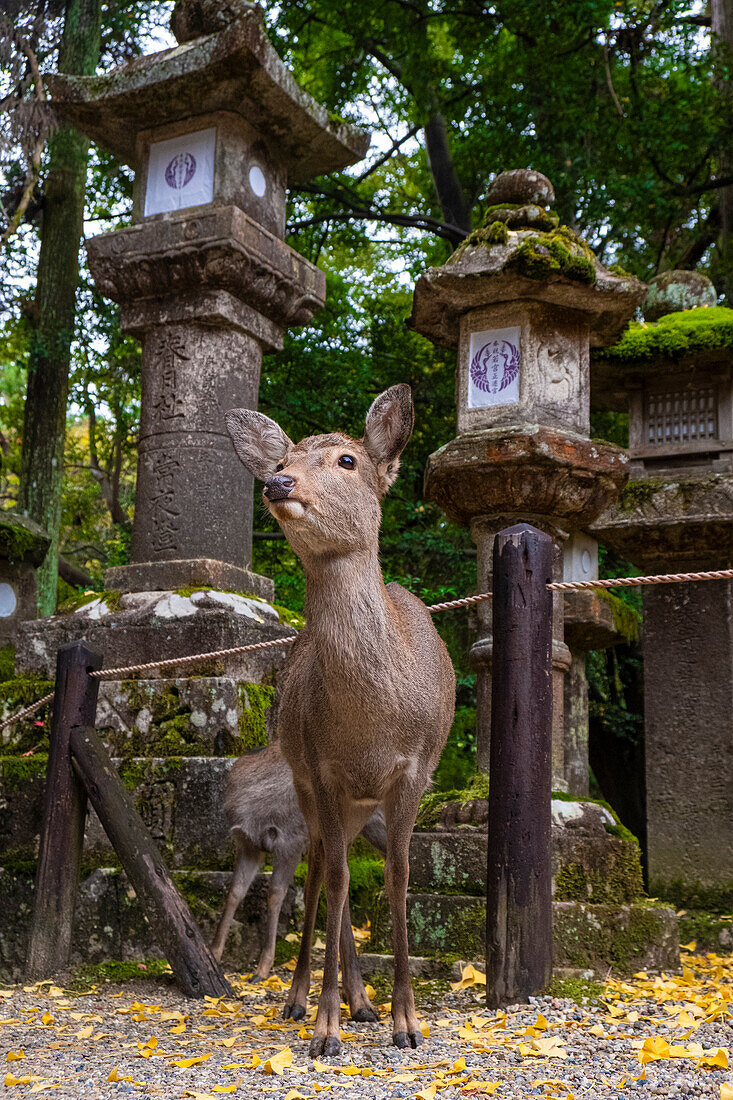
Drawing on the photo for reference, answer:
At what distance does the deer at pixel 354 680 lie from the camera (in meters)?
3.36

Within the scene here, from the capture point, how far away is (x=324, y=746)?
3.48 metres

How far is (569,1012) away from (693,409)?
18.0 ft

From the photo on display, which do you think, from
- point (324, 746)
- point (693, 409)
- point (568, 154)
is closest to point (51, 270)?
point (568, 154)

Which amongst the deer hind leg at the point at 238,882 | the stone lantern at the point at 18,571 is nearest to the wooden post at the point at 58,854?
the deer hind leg at the point at 238,882

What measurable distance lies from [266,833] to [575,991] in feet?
5.59

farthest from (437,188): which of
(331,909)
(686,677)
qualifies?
(331,909)

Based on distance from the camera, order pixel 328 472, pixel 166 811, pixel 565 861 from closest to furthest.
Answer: pixel 328 472 < pixel 565 861 < pixel 166 811

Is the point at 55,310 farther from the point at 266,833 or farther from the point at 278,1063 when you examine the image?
the point at 278,1063

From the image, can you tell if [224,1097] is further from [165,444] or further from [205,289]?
[205,289]

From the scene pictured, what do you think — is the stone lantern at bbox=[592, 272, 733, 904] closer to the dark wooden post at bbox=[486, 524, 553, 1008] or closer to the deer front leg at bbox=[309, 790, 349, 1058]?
the dark wooden post at bbox=[486, 524, 553, 1008]

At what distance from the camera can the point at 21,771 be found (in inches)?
233

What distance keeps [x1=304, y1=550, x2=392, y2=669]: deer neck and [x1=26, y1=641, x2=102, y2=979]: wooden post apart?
2001mm

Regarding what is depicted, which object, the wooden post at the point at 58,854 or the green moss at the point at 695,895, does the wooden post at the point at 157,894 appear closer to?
the wooden post at the point at 58,854

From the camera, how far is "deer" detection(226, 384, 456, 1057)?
3357 millimetres
